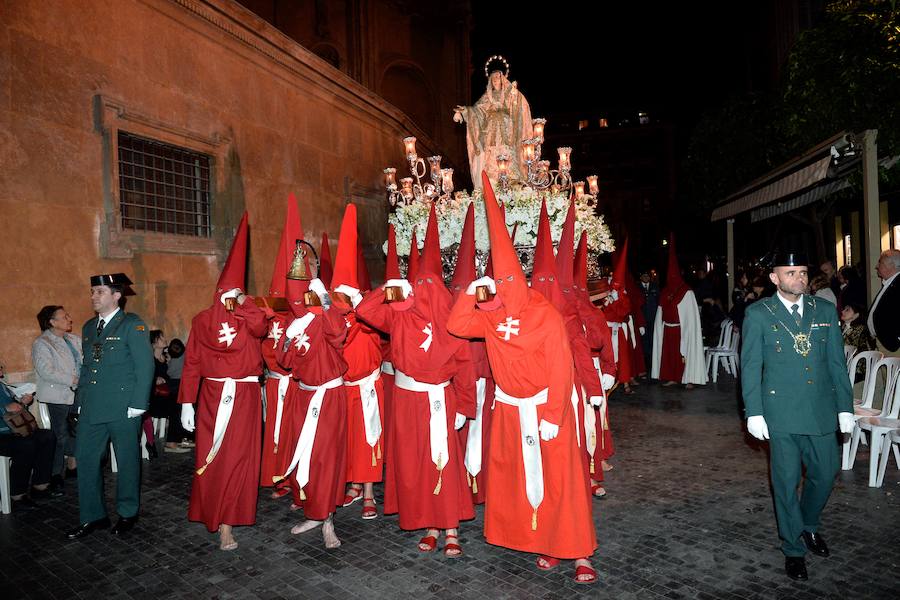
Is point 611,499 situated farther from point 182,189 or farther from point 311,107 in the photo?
point 311,107

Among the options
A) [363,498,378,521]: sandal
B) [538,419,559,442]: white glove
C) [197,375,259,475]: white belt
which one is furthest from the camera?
[363,498,378,521]: sandal

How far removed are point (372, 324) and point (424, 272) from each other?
61cm

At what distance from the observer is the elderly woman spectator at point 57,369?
6.57 metres

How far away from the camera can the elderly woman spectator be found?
657 centimetres

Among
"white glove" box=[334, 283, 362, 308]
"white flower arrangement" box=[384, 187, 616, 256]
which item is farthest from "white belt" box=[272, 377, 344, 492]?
"white flower arrangement" box=[384, 187, 616, 256]

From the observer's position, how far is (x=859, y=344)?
24.5ft

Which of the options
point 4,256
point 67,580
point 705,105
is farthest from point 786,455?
point 705,105

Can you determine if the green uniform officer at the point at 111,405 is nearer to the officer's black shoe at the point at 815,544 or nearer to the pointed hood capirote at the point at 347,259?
the pointed hood capirote at the point at 347,259

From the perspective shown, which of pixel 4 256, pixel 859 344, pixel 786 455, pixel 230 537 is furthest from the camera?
pixel 859 344

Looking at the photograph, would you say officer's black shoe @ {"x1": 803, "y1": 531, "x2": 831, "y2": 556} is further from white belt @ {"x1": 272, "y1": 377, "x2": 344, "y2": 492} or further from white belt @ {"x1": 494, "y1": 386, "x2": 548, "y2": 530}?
white belt @ {"x1": 272, "y1": 377, "x2": 344, "y2": 492}

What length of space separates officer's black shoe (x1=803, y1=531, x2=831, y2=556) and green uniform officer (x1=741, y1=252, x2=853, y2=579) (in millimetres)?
25

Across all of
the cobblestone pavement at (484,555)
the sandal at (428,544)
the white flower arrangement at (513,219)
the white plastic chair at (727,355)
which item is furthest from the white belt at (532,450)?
the white plastic chair at (727,355)

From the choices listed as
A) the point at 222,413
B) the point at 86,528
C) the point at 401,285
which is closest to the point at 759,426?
the point at 401,285

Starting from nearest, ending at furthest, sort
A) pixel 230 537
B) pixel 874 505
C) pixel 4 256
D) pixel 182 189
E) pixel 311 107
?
1. pixel 230 537
2. pixel 874 505
3. pixel 4 256
4. pixel 182 189
5. pixel 311 107
